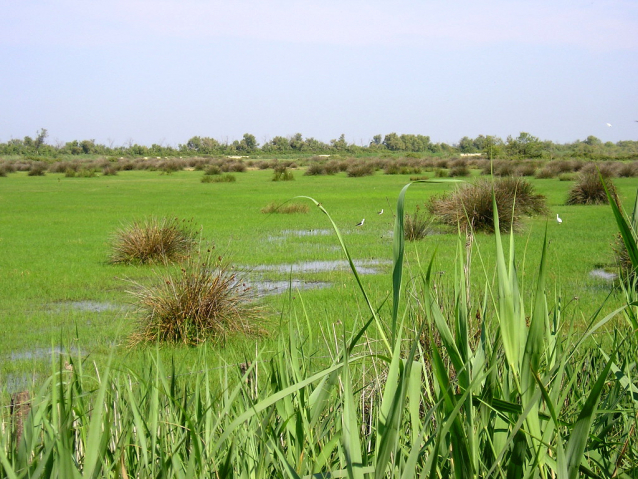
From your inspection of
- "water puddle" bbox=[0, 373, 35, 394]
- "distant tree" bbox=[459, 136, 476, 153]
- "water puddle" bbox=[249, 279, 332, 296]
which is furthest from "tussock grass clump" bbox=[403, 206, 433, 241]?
"distant tree" bbox=[459, 136, 476, 153]

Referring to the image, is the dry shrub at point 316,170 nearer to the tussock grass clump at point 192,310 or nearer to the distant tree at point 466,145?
the tussock grass clump at point 192,310

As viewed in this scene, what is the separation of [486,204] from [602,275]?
535 centimetres

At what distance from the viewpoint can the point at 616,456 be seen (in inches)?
81.0

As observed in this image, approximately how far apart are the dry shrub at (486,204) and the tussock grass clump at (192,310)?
8.43m

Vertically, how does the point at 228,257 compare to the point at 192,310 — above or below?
above

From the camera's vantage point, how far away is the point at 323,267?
1159 cm

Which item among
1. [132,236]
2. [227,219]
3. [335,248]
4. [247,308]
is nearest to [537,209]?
[335,248]

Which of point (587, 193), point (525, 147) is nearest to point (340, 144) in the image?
point (525, 147)

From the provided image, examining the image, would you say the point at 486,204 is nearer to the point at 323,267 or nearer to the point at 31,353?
the point at 323,267

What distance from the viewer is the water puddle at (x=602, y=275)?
10.2 m

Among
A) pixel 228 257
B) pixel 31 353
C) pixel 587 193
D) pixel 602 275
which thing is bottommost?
pixel 602 275

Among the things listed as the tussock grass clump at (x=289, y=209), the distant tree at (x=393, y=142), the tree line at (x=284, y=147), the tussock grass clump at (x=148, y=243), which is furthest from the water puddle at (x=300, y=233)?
the distant tree at (x=393, y=142)

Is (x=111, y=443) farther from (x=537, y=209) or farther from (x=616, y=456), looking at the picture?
(x=537, y=209)

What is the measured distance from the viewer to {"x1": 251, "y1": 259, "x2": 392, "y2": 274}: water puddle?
1120cm
